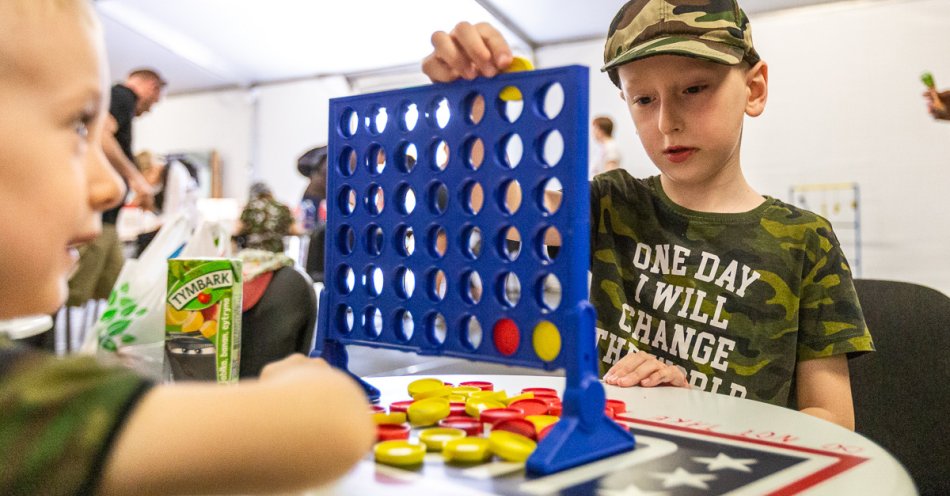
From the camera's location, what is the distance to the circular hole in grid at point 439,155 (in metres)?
0.58

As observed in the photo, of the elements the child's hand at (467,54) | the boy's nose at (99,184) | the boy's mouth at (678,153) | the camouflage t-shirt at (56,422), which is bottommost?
the camouflage t-shirt at (56,422)

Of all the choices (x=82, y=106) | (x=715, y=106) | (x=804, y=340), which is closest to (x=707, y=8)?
(x=715, y=106)

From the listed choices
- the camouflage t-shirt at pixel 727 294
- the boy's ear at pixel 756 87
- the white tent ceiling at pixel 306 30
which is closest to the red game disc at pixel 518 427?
the camouflage t-shirt at pixel 727 294

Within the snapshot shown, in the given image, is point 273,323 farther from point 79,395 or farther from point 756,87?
point 79,395

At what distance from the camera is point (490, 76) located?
542 mm

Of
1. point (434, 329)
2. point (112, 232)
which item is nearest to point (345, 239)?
point (434, 329)

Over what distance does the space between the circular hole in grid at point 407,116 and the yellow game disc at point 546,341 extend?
207mm

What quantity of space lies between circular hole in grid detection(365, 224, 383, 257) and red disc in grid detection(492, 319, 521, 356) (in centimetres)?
15

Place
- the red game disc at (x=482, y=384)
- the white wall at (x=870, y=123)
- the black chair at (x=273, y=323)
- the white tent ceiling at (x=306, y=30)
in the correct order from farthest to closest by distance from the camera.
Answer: the white tent ceiling at (x=306, y=30), the white wall at (x=870, y=123), the black chair at (x=273, y=323), the red game disc at (x=482, y=384)

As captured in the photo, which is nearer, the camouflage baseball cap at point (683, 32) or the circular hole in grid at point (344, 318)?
the circular hole in grid at point (344, 318)

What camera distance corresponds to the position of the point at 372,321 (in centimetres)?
63

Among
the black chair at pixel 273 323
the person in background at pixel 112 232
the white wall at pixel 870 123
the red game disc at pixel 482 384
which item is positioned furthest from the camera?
the white wall at pixel 870 123

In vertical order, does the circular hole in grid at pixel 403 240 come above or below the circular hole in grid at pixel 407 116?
below

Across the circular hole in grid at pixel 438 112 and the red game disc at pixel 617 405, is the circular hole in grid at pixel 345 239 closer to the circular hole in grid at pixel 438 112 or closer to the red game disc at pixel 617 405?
the circular hole in grid at pixel 438 112
